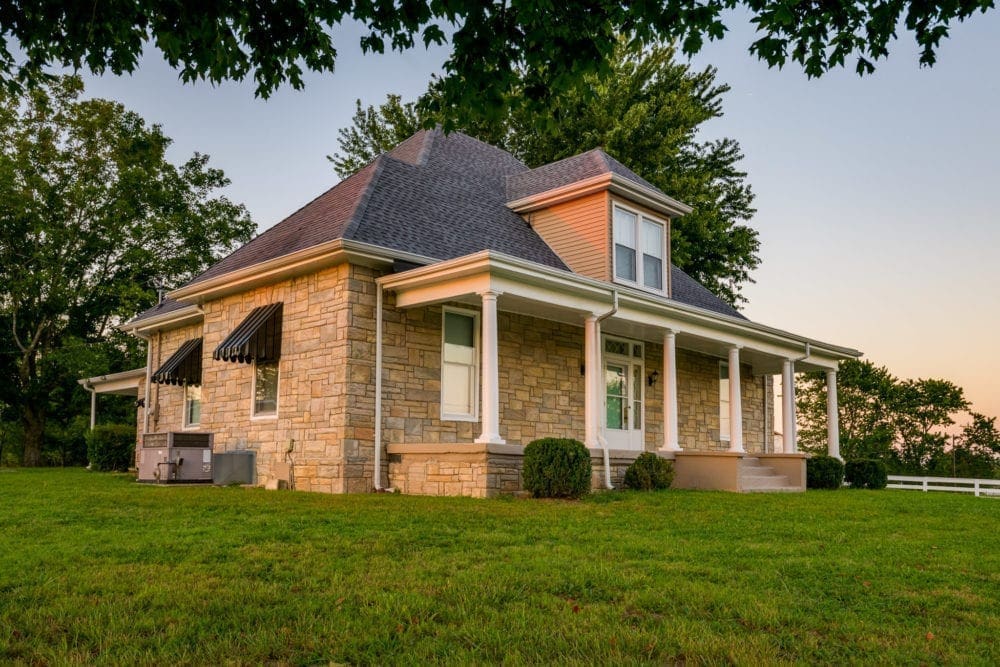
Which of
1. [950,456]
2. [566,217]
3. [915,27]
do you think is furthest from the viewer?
[950,456]

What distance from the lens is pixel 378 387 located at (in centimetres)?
1274

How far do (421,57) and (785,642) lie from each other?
4.97 metres

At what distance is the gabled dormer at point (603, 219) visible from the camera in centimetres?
1594

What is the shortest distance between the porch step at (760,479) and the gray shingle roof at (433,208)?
3937 millimetres

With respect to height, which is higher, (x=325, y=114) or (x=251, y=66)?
(x=325, y=114)

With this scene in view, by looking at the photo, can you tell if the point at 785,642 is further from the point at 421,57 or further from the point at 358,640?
the point at 421,57

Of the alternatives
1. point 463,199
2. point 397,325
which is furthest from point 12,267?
point 397,325

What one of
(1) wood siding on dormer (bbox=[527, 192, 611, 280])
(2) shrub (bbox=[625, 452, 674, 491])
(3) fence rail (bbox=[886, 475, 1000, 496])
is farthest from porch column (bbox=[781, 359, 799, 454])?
(1) wood siding on dormer (bbox=[527, 192, 611, 280])

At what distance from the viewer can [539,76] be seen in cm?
689

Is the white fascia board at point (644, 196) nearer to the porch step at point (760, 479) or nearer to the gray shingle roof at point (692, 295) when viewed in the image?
the gray shingle roof at point (692, 295)

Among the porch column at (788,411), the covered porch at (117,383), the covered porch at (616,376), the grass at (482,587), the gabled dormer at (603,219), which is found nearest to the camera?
the grass at (482,587)

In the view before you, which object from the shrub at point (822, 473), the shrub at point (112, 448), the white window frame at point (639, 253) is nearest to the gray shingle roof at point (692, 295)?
the white window frame at point (639, 253)

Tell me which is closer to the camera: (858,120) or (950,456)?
(858,120)

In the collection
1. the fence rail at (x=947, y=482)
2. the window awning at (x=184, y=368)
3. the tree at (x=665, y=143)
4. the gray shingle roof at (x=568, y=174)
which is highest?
the tree at (x=665, y=143)
